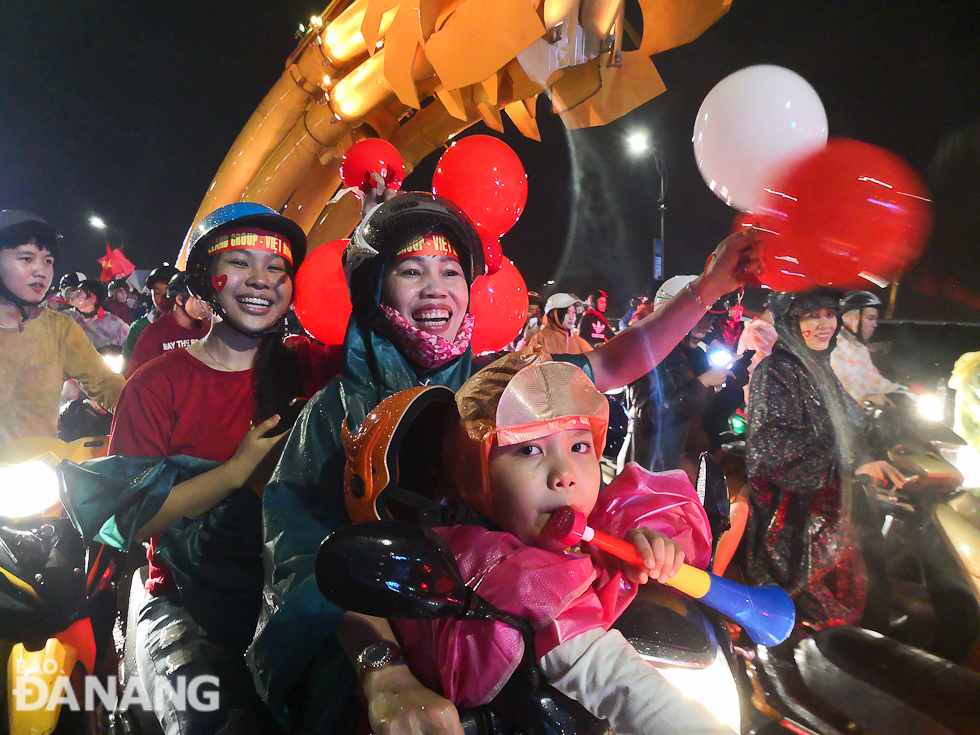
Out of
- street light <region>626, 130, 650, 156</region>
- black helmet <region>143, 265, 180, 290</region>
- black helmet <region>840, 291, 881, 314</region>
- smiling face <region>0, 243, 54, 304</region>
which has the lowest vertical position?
black helmet <region>840, 291, 881, 314</region>

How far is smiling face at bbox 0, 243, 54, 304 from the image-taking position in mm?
2965

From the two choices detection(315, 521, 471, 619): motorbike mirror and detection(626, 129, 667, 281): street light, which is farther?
detection(626, 129, 667, 281): street light

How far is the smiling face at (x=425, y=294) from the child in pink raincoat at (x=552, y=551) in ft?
1.58

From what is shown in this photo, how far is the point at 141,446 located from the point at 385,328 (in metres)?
1.15

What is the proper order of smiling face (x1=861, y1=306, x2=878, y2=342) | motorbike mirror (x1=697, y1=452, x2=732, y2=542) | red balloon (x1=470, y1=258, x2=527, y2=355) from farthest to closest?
1. smiling face (x1=861, y1=306, x2=878, y2=342)
2. red balloon (x1=470, y1=258, x2=527, y2=355)
3. motorbike mirror (x1=697, y1=452, x2=732, y2=542)

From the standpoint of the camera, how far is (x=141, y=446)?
1.94 meters

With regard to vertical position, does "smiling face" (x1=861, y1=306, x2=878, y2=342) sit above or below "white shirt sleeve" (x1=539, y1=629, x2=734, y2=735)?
above

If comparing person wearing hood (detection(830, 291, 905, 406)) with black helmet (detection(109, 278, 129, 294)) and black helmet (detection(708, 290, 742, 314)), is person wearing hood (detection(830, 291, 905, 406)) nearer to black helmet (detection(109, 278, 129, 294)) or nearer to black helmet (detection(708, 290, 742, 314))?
black helmet (detection(708, 290, 742, 314))

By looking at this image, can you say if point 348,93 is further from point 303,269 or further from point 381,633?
point 381,633

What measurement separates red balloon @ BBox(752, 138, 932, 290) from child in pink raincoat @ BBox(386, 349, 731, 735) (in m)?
0.92

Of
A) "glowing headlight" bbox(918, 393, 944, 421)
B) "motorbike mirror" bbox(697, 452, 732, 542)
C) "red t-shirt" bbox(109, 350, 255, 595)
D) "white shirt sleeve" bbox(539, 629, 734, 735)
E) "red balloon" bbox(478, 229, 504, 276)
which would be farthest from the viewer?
"glowing headlight" bbox(918, 393, 944, 421)

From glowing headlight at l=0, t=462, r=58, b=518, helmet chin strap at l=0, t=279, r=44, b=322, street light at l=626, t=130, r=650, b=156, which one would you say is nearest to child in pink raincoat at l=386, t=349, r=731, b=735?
glowing headlight at l=0, t=462, r=58, b=518

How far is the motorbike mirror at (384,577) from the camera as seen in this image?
82 cm

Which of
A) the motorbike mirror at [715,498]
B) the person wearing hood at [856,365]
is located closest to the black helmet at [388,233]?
the motorbike mirror at [715,498]
